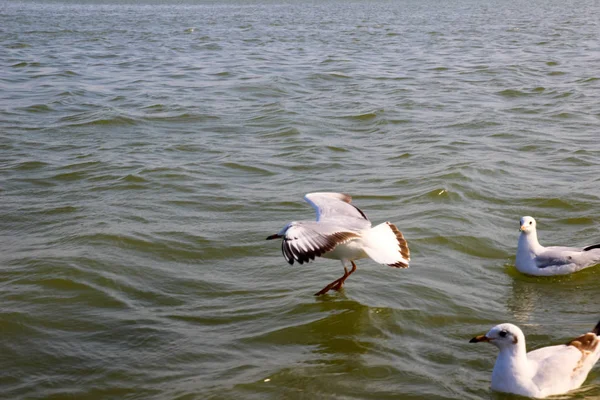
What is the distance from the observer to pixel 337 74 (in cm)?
1783

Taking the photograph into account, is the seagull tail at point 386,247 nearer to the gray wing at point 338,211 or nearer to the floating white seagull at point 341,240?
the floating white seagull at point 341,240

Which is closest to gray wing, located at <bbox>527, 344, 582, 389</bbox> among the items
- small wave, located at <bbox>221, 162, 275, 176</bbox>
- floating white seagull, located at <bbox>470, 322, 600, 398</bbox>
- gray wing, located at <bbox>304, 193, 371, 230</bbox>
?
floating white seagull, located at <bbox>470, 322, 600, 398</bbox>

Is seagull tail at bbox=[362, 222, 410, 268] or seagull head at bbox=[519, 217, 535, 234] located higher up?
seagull tail at bbox=[362, 222, 410, 268]

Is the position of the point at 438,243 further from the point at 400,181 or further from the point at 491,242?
the point at 400,181

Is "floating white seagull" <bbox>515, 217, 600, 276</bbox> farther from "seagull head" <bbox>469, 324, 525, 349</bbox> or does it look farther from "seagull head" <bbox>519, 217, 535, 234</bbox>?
"seagull head" <bbox>469, 324, 525, 349</bbox>

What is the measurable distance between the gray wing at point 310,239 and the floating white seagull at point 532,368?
141 cm

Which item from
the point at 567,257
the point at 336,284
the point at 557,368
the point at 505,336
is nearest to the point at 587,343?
the point at 557,368

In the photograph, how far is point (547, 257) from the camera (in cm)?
756

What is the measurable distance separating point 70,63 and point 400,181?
11.5 meters

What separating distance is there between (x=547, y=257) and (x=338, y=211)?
1.94m

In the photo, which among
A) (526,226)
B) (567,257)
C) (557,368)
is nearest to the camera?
(557,368)

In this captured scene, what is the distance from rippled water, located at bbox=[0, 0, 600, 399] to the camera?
19.7 feet

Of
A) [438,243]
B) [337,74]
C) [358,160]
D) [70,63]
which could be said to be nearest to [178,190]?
[358,160]

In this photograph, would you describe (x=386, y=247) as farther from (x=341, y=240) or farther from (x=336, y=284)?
(x=336, y=284)
